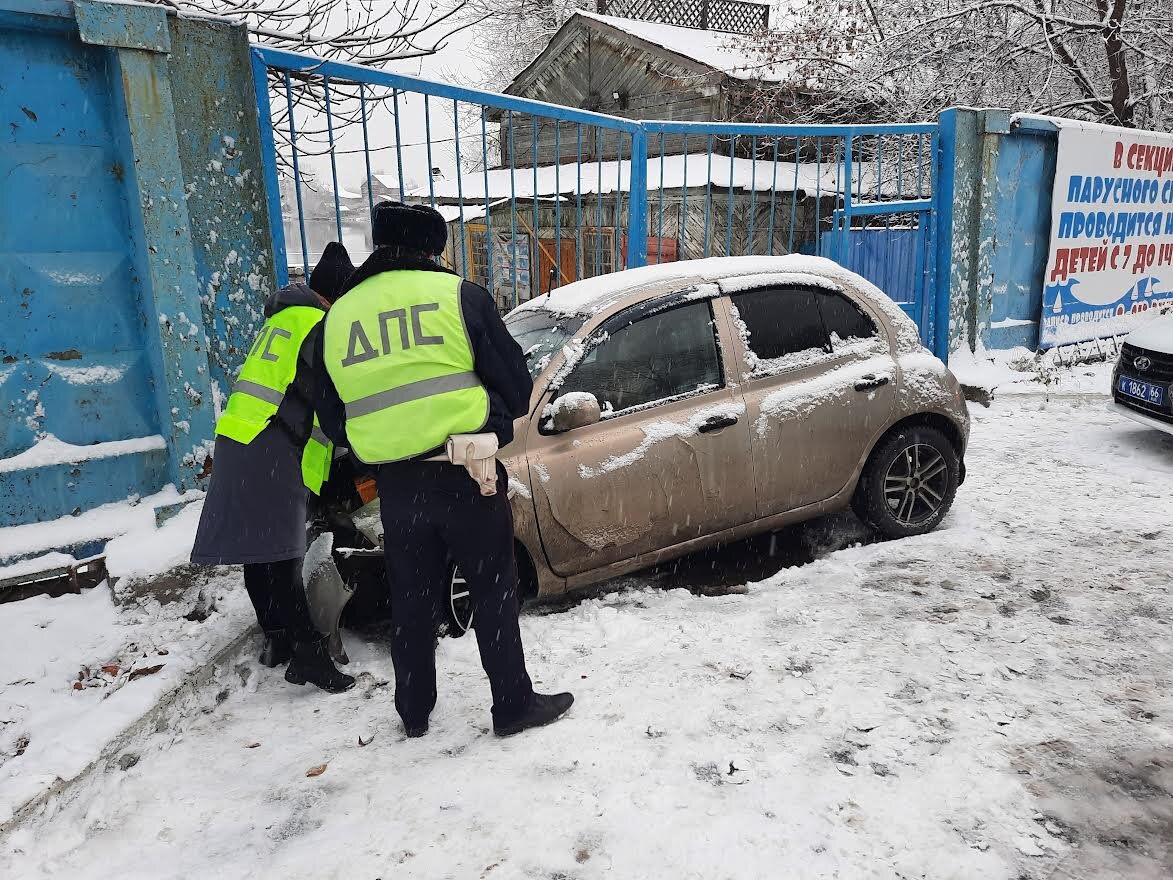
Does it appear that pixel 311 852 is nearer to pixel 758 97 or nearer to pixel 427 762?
pixel 427 762

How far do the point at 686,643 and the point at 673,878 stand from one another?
135 cm

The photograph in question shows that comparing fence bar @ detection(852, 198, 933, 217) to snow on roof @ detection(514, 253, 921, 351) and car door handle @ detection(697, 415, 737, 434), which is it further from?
car door handle @ detection(697, 415, 737, 434)

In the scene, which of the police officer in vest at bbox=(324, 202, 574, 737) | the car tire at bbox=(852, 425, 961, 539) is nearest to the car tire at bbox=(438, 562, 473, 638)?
the police officer in vest at bbox=(324, 202, 574, 737)

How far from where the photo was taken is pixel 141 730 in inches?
116

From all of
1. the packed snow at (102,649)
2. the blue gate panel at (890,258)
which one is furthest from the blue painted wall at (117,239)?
the blue gate panel at (890,258)

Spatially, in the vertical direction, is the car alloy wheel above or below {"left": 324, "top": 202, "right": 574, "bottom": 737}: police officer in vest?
below

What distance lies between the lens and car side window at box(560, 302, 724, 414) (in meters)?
3.76

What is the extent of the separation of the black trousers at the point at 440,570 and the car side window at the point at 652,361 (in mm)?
1108

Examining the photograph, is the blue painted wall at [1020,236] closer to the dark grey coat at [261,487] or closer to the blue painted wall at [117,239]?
the blue painted wall at [117,239]

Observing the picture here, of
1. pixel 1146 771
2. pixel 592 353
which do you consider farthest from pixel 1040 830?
pixel 592 353

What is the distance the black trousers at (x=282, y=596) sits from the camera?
3.29 metres

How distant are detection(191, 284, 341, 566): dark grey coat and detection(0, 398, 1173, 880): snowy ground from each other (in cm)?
69

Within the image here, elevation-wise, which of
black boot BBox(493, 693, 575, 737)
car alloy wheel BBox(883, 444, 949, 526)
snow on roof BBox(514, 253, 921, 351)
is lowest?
black boot BBox(493, 693, 575, 737)

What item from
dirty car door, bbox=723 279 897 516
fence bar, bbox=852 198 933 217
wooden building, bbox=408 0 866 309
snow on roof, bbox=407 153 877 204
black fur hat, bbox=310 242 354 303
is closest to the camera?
black fur hat, bbox=310 242 354 303
